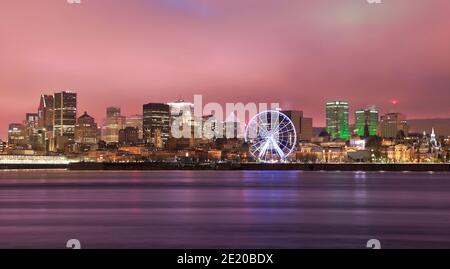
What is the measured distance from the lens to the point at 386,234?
86.9 feet

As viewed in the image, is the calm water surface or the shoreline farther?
the shoreline

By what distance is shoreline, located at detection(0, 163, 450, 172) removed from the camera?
551 ft

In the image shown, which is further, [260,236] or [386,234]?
[386,234]

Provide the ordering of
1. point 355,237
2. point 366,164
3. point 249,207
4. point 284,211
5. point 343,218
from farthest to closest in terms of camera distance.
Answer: point 366,164
point 249,207
point 284,211
point 343,218
point 355,237

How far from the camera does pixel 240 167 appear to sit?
176125 millimetres

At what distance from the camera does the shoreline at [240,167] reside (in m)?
168

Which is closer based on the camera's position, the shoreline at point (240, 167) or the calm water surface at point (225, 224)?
the calm water surface at point (225, 224)

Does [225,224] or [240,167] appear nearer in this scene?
[225,224]

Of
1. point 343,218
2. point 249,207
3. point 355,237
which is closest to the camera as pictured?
point 355,237
